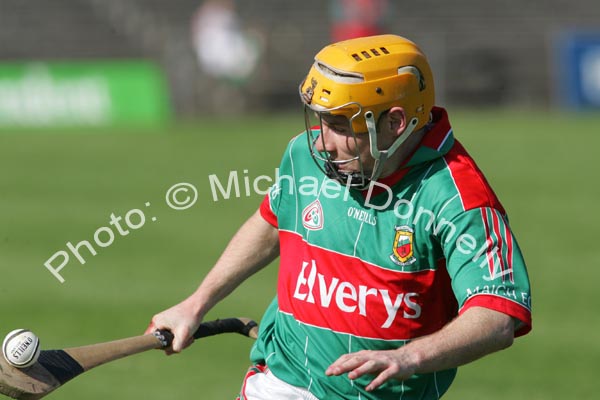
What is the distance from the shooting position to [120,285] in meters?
10.7

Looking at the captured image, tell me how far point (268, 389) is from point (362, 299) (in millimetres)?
584

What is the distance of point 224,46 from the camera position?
89.1 feet

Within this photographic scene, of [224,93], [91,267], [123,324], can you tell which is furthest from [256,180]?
[224,93]

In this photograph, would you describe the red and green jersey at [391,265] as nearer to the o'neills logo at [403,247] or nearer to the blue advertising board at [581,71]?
the o'neills logo at [403,247]

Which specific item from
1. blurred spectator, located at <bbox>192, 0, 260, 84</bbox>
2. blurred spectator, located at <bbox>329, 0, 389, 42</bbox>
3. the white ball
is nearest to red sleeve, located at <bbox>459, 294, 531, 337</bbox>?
the white ball

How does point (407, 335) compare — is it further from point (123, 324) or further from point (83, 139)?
point (83, 139)

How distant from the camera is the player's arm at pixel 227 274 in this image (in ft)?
15.5

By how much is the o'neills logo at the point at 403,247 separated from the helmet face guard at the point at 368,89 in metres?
0.23

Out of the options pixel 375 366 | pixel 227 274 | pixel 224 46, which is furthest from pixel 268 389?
pixel 224 46

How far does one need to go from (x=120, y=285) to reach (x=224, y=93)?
17.7 metres

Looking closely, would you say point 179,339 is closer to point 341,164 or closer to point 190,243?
point 341,164

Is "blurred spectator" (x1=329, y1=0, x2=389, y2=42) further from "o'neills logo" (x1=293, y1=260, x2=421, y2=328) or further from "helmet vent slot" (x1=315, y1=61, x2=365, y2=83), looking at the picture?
"helmet vent slot" (x1=315, y1=61, x2=365, y2=83)

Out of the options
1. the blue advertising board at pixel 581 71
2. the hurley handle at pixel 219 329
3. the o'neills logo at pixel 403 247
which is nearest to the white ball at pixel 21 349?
the hurley handle at pixel 219 329

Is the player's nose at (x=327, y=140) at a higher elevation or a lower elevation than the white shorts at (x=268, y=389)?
higher
